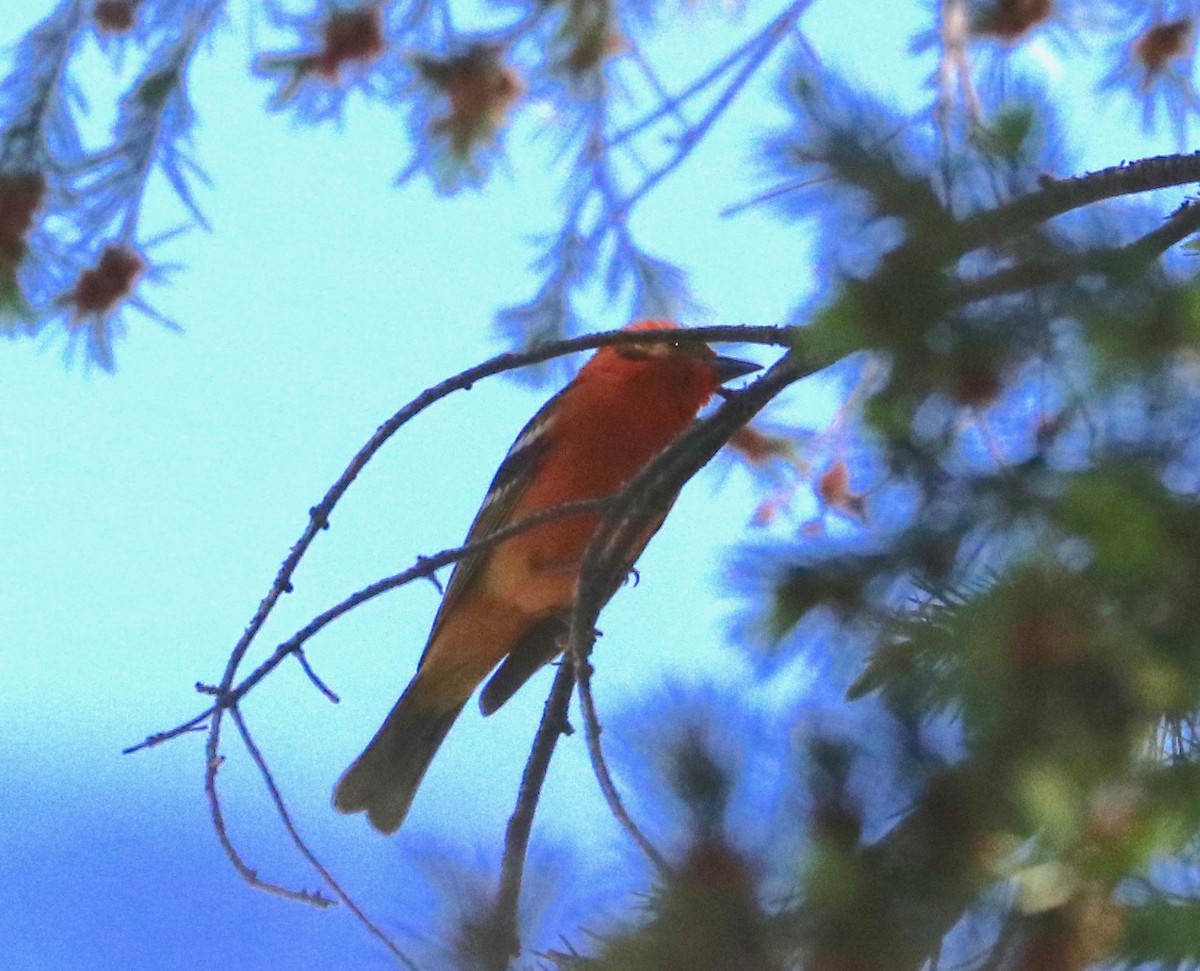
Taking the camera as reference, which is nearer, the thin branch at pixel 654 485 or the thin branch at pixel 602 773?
the thin branch at pixel 602 773

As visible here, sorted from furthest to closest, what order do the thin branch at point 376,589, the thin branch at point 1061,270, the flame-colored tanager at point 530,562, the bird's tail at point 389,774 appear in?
the bird's tail at point 389,774 < the flame-colored tanager at point 530,562 < the thin branch at point 376,589 < the thin branch at point 1061,270

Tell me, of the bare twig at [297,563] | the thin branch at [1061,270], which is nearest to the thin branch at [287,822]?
the bare twig at [297,563]

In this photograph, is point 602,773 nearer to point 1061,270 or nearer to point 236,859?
point 236,859

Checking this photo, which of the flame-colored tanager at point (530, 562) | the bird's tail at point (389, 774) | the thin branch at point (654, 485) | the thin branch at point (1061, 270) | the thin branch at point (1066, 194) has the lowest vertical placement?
the thin branch at point (1061, 270)

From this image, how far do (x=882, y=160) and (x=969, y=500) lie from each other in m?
0.38

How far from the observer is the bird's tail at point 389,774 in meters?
4.29

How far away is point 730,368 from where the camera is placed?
14.3 ft

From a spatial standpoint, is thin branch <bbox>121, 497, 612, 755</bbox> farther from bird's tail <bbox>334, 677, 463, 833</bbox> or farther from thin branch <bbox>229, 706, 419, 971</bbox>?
bird's tail <bbox>334, 677, 463, 833</bbox>

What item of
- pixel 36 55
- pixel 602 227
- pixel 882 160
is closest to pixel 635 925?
pixel 882 160

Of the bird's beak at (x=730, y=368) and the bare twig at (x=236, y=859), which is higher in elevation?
the bird's beak at (x=730, y=368)

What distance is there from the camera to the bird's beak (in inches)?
170

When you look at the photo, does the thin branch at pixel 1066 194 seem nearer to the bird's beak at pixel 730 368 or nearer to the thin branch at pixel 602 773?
the thin branch at pixel 602 773

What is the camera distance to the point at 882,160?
165 cm

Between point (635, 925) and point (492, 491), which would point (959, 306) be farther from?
point (492, 491)
